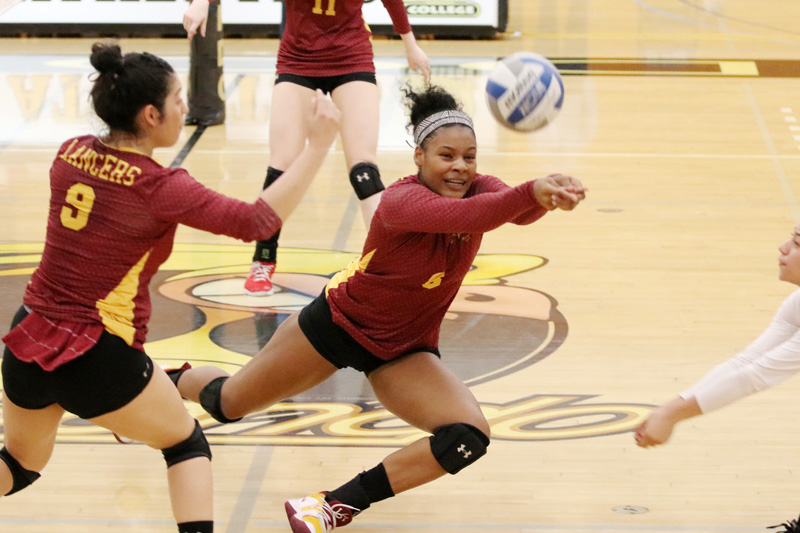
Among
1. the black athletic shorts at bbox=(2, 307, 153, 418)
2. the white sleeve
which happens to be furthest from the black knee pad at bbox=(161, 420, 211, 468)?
the white sleeve

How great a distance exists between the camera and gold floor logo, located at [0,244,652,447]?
405 centimetres

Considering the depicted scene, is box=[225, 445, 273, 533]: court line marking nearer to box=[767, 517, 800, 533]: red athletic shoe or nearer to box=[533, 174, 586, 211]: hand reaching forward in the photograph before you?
box=[533, 174, 586, 211]: hand reaching forward

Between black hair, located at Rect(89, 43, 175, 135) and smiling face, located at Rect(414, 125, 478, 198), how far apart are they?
→ 881 millimetres

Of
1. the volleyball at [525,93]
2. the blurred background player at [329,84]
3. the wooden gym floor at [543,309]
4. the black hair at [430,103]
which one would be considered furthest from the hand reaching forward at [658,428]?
the blurred background player at [329,84]

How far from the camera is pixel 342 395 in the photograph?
4.35 m

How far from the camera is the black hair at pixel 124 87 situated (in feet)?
9.06

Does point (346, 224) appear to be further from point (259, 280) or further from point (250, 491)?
point (250, 491)

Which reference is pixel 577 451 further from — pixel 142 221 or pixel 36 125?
pixel 36 125

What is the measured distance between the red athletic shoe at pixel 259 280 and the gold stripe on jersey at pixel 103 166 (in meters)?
2.68

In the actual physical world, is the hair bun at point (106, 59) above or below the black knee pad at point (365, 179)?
above

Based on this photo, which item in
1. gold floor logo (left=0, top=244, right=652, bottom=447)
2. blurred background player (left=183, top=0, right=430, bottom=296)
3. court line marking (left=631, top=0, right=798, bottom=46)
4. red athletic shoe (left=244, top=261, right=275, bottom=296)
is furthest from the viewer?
court line marking (left=631, top=0, right=798, bottom=46)

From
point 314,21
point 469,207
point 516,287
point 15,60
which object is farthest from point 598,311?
point 15,60

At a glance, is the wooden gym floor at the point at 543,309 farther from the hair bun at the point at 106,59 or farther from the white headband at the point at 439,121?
the white headband at the point at 439,121

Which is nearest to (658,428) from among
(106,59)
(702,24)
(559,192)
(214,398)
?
(559,192)
